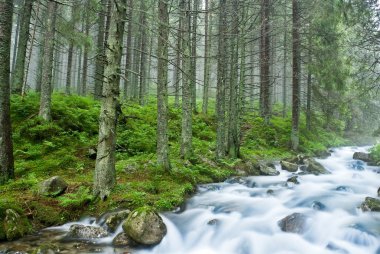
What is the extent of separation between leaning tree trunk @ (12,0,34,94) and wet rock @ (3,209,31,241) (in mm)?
8948

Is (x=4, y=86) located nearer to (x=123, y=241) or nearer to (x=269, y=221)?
(x=123, y=241)

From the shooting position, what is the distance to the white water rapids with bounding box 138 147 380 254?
630cm

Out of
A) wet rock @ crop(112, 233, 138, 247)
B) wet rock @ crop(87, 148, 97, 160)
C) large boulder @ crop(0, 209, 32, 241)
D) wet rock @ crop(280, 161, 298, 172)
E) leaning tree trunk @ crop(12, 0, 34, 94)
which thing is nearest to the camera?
large boulder @ crop(0, 209, 32, 241)

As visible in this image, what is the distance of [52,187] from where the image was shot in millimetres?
7395

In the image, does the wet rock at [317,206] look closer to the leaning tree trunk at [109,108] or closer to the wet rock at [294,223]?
the wet rock at [294,223]

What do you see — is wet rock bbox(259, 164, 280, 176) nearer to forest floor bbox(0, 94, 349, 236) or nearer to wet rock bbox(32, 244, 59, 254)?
forest floor bbox(0, 94, 349, 236)

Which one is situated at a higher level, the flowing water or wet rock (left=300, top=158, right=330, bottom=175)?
wet rock (left=300, top=158, right=330, bottom=175)

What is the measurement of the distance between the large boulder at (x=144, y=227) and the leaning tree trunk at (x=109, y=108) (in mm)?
1485

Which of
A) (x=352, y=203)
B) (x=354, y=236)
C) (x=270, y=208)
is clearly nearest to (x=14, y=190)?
(x=270, y=208)

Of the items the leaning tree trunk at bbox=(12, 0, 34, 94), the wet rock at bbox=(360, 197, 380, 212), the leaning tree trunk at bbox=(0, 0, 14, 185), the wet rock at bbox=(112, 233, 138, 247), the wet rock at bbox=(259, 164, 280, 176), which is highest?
the leaning tree trunk at bbox=(12, 0, 34, 94)

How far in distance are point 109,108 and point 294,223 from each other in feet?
15.6

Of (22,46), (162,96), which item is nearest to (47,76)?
(22,46)

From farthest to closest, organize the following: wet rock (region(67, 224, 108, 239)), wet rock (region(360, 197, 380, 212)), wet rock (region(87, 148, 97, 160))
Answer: wet rock (region(87, 148, 97, 160))
wet rock (region(360, 197, 380, 212))
wet rock (region(67, 224, 108, 239))

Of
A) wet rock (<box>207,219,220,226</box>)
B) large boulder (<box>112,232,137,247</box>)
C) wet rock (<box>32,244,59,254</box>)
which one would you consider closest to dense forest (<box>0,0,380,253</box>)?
large boulder (<box>112,232,137,247</box>)
